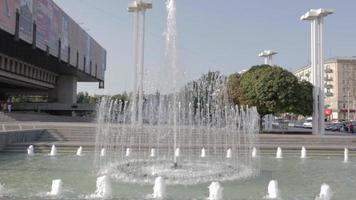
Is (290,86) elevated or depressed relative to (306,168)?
elevated

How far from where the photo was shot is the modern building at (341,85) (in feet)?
301

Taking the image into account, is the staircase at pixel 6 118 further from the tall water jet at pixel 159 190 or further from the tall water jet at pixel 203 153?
the tall water jet at pixel 159 190

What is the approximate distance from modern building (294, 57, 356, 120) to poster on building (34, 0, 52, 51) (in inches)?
2387

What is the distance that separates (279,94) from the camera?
3419 cm

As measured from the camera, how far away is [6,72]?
5288 cm

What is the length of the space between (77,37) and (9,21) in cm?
2428

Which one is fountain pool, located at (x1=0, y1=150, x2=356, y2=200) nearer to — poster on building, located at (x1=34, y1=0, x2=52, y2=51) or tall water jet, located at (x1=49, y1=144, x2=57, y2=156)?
tall water jet, located at (x1=49, y1=144, x2=57, y2=156)

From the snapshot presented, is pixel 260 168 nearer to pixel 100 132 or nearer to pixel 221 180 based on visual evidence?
pixel 221 180

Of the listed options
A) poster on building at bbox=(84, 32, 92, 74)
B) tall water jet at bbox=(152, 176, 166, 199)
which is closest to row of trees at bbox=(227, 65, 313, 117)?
tall water jet at bbox=(152, 176, 166, 199)

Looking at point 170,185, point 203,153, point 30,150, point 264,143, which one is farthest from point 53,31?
point 170,185

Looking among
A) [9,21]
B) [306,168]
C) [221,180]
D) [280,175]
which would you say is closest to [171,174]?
[221,180]

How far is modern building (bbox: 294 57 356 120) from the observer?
3615 inches

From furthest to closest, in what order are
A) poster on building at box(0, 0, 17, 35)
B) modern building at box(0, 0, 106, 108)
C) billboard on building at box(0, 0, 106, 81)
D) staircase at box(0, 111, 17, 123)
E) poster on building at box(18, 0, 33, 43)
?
1. modern building at box(0, 0, 106, 108)
2. poster on building at box(18, 0, 33, 43)
3. billboard on building at box(0, 0, 106, 81)
4. staircase at box(0, 111, 17, 123)
5. poster on building at box(0, 0, 17, 35)

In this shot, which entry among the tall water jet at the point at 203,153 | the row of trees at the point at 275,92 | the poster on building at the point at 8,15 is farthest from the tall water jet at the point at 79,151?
the poster on building at the point at 8,15
